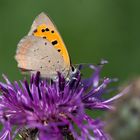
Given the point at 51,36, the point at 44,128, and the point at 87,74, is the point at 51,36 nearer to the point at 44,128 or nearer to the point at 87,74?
the point at 44,128

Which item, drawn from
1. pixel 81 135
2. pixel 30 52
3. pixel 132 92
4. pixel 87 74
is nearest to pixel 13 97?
pixel 30 52

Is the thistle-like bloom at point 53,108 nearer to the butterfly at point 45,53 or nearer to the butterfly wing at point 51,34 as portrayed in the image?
the butterfly at point 45,53

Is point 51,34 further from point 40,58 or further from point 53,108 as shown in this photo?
point 53,108

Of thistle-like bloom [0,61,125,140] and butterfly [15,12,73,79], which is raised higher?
butterfly [15,12,73,79]

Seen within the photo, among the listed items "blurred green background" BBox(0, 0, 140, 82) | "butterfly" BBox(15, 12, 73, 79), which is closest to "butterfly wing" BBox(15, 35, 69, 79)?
"butterfly" BBox(15, 12, 73, 79)

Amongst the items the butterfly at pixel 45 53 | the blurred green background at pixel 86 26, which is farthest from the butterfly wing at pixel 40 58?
the blurred green background at pixel 86 26

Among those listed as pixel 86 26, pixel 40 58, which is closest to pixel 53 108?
pixel 40 58

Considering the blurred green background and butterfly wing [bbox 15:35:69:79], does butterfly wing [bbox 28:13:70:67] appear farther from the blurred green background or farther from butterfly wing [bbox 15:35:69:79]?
the blurred green background
